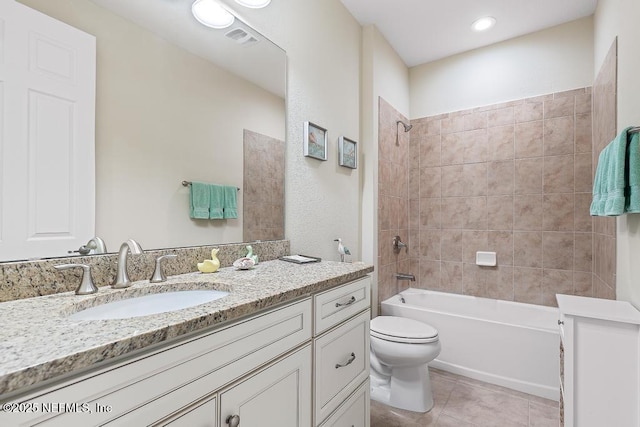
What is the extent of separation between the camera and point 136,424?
1.91 feet

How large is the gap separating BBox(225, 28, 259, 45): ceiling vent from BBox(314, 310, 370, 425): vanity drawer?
1416mm

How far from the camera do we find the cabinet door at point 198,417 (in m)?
0.65

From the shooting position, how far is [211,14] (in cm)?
138

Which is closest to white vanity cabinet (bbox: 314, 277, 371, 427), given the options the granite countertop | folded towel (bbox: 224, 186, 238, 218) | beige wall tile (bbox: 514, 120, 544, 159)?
the granite countertop

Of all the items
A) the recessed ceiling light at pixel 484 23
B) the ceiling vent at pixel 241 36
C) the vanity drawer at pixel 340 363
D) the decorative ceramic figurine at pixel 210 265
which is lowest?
the vanity drawer at pixel 340 363

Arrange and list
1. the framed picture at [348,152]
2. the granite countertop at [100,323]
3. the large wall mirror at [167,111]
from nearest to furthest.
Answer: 1. the granite countertop at [100,323]
2. the large wall mirror at [167,111]
3. the framed picture at [348,152]

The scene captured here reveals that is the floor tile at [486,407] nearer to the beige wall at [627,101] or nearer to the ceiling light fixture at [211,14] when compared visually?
the beige wall at [627,101]

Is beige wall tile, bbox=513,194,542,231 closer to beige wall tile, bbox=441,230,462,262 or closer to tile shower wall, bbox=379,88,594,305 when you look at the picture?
tile shower wall, bbox=379,88,594,305

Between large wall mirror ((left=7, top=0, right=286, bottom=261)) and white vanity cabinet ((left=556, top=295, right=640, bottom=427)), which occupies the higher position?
large wall mirror ((left=7, top=0, right=286, bottom=261))

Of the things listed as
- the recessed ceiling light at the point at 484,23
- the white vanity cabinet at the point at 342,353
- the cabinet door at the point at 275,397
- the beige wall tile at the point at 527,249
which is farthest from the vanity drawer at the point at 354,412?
the recessed ceiling light at the point at 484,23

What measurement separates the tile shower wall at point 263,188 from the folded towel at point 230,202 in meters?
0.05

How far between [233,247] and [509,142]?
8.52ft

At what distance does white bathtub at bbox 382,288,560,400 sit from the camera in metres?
2.09

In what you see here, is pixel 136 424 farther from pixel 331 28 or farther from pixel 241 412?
pixel 331 28
